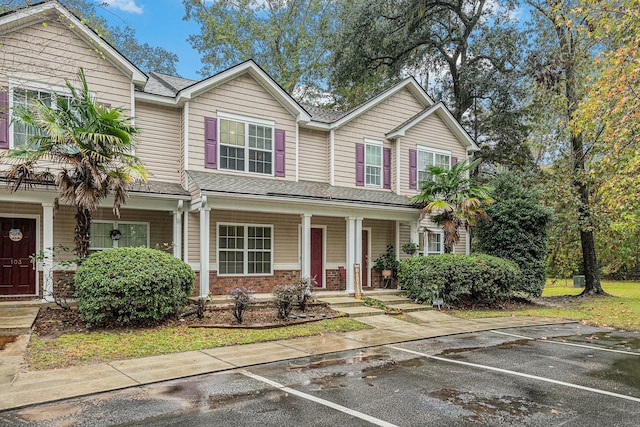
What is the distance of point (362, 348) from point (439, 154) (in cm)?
1158

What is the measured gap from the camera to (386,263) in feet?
54.0

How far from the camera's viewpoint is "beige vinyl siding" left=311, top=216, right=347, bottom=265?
52.0 ft

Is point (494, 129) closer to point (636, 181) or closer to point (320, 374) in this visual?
point (636, 181)

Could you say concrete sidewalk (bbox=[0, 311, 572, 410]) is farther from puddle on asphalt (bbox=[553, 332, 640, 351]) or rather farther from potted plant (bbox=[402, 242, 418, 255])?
potted plant (bbox=[402, 242, 418, 255])

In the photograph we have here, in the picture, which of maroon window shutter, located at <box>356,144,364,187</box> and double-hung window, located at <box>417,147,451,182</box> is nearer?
maroon window shutter, located at <box>356,144,364,187</box>

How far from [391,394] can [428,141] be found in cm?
1362

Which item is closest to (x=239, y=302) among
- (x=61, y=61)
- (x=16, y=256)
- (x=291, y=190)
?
(x=291, y=190)

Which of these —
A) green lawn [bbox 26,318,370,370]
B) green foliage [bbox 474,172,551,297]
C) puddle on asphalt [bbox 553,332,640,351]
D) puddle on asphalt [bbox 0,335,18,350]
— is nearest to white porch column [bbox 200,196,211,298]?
green lawn [bbox 26,318,370,370]

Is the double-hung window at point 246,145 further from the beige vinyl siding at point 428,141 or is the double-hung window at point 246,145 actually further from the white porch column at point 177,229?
the beige vinyl siding at point 428,141

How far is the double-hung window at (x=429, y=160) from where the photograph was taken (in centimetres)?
1762

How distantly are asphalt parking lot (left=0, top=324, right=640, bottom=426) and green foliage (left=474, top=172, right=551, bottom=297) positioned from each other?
7625mm

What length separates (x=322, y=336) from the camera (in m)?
9.55

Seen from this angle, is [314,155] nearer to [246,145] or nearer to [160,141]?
[246,145]

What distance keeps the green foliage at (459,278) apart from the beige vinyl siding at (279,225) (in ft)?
12.8
